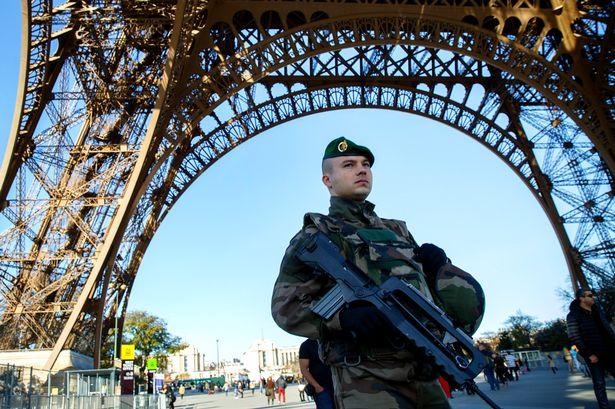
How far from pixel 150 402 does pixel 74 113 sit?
8.92m

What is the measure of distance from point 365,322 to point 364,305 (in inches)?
5.7

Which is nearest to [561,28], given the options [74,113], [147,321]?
[74,113]

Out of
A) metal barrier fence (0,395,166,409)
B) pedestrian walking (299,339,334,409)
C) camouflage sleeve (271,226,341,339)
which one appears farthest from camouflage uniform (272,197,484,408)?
metal barrier fence (0,395,166,409)

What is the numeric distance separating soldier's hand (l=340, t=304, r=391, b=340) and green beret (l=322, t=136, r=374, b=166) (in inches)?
34.7

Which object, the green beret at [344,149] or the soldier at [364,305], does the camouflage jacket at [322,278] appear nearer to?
the soldier at [364,305]

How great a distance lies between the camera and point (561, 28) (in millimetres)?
16391

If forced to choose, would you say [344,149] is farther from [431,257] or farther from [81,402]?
[81,402]

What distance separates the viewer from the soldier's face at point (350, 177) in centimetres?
257

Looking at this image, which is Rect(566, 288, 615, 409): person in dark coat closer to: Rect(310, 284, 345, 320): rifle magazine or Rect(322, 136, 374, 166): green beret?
Rect(322, 136, 374, 166): green beret

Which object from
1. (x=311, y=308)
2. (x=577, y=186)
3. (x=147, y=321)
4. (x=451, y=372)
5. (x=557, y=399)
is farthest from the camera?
(x=147, y=321)

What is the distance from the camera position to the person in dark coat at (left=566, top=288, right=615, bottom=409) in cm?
573

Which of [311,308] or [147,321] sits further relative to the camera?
[147,321]

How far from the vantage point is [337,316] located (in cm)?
207

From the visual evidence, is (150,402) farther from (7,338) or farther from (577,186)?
(577,186)
